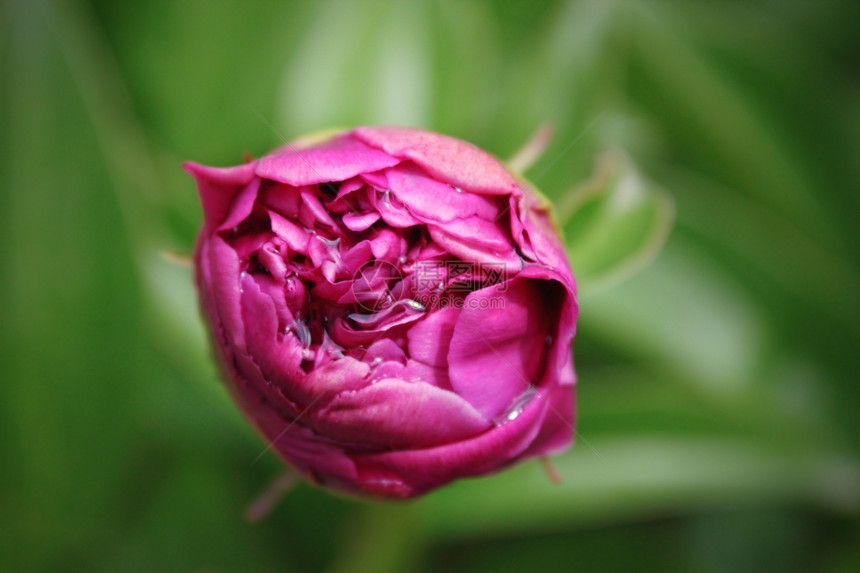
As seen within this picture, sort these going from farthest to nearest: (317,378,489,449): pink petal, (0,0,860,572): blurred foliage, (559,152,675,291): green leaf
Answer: (0,0,860,572): blurred foliage
(559,152,675,291): green leaf
(317,378,489,449): pink petal

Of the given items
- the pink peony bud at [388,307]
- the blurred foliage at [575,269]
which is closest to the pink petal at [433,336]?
the pink peony bud at [388,307]

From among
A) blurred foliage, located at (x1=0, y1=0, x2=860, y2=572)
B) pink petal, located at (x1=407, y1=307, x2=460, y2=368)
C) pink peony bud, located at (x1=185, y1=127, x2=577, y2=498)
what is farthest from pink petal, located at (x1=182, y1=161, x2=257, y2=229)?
blurred foliage, located at (x1=0, y1=0, x2=860, y2=572)

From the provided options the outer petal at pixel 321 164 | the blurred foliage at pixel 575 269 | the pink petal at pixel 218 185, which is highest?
the outer petal at pixel 321 164

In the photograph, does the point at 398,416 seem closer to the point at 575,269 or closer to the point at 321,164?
the point at 321,164

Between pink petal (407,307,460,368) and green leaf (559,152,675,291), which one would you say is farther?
green leaf (559,152,675,291)

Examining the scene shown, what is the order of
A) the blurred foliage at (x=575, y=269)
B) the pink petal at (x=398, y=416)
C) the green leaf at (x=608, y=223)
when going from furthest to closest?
1. the blurred foliage at (x=575, y=269)
2. the green leaf at (x=608, y=223)
3. the pink petal at (x=398, y=416)

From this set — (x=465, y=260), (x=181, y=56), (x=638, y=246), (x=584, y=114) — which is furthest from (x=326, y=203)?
(x=181, y=56)

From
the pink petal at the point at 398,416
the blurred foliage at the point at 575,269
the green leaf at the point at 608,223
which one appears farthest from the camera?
the blurred foliage at the point at 575,269

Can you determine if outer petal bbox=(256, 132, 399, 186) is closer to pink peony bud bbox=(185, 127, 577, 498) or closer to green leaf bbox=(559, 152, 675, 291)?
pink peony bud bbox=(185, 127, 577, 498)

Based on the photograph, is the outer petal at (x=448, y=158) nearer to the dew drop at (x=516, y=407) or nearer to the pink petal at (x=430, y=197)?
the pink petal at (x=430, y=197)

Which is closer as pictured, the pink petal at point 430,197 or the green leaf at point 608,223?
the pink petal at point 430,197
